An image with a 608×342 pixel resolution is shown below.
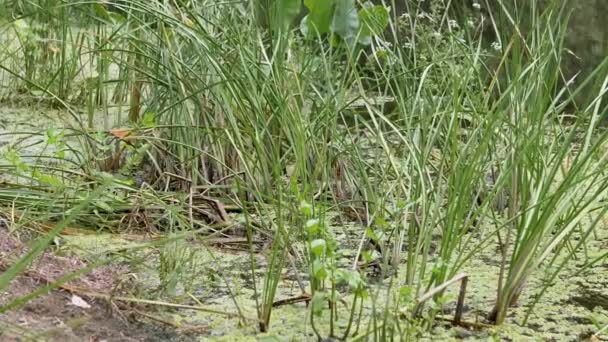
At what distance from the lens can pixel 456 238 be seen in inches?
65.9

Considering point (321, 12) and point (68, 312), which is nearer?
point (68, 312)

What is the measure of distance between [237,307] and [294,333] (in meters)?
0.10

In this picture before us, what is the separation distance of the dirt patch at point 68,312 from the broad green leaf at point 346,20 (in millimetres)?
1227

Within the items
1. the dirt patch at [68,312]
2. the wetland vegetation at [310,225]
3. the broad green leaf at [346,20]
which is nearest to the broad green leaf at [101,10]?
the wetland vegetation at [310,225]

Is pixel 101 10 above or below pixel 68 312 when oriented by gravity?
above

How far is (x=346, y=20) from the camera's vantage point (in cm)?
277

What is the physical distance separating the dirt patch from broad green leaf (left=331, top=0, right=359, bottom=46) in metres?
1.23

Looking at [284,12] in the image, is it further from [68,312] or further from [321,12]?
[68,312]

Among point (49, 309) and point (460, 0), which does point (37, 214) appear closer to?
point (49, 309)

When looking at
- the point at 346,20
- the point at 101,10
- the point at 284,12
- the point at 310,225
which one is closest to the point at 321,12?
the point at 346,20

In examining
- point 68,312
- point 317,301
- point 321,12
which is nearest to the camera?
point 317,301

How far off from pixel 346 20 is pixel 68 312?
4.73 feet

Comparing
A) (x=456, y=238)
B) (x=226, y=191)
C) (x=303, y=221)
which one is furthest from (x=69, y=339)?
(x=226, y=191)

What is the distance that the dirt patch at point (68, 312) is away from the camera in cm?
149
